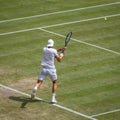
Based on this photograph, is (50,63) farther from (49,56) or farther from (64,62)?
(64,62)

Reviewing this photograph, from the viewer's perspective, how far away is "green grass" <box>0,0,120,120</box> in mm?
20578

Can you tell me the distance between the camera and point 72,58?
25625 mm

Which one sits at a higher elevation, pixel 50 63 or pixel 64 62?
pixel 50 63

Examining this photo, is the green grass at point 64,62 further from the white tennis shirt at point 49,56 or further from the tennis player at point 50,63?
the white tennis shirt at point 49,56

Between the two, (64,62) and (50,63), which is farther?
(64,62)

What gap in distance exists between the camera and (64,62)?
82.7 feet

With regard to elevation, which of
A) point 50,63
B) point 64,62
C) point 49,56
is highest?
point 49,56

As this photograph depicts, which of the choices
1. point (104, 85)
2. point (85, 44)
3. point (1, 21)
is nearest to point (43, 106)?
point (104, 85)

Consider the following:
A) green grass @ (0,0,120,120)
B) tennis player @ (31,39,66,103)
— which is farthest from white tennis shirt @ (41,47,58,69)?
green grass @ (0,0,120,120)

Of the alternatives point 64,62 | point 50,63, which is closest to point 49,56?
point 50,63

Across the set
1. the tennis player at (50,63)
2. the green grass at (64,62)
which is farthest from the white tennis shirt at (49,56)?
the green grass at (64,62)

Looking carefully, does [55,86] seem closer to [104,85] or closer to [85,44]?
[104,85]

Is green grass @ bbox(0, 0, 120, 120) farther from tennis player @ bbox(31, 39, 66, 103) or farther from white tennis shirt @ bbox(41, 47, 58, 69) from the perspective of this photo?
white tennis shirt @ bbox(41, 47, 58, 69)

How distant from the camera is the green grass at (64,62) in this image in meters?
→ 20.6
